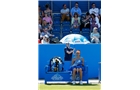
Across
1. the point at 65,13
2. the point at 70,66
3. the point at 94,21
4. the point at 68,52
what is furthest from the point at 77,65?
the point at 65,13

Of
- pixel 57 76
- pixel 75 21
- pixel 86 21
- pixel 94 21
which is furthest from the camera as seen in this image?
pixel 75 21

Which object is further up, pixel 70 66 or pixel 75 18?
pixel 75 18

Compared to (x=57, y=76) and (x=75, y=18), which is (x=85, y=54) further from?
(x=75, y=18)

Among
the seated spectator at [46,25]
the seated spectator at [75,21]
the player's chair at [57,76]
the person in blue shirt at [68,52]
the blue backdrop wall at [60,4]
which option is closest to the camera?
the player's chair at [57,76]

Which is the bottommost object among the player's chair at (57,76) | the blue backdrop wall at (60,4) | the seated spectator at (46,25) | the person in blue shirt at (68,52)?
the player's chair at (57,76)

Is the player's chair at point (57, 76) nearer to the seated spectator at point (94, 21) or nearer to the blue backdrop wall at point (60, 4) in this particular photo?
the seated spectator at point (94, 21)

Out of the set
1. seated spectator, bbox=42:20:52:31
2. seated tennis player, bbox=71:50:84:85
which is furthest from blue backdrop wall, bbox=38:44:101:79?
seated spectator, bbox=42:20:52:31

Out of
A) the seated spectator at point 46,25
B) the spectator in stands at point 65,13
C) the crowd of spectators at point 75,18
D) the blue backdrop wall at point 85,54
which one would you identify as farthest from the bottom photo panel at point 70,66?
the spectator in stands at point 65,13

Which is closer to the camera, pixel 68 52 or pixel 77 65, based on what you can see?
pixel 77 65

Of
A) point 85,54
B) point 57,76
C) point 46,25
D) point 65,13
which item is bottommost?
point 57,76

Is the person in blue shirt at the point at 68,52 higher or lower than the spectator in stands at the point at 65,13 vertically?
lower
